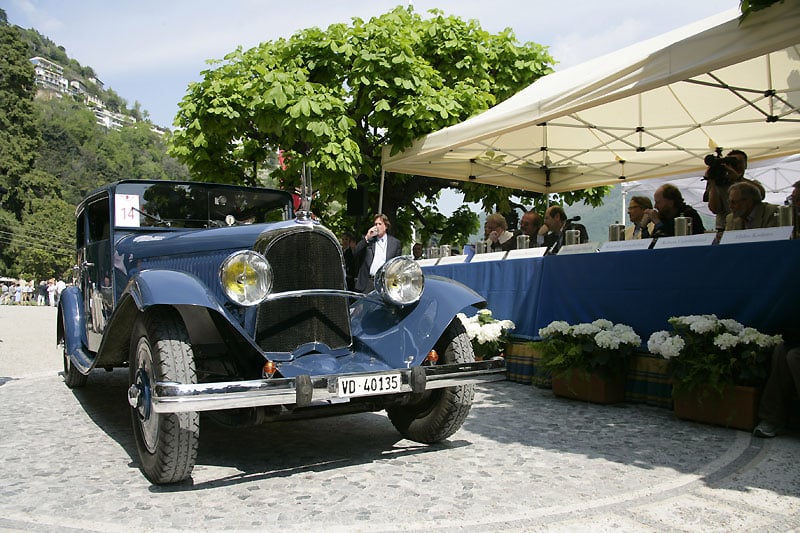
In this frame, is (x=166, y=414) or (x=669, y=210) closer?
(x=166, y=414)

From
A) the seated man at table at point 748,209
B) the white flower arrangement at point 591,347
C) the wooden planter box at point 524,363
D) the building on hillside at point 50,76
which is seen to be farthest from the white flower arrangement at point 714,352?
the building on hillside at point 50,76

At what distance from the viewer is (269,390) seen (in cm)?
315

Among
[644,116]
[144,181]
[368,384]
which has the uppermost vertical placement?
[644,116]

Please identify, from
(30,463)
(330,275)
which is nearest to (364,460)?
(330,275)

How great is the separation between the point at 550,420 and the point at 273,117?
20.7 ft

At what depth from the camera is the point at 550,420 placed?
4.85 meters

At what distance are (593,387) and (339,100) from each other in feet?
20.1

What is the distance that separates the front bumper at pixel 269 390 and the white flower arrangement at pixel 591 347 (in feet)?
6.45

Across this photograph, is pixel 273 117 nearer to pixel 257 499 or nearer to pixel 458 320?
pixel 458 320

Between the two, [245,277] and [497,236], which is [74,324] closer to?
[245,277]

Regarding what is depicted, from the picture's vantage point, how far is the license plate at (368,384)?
3.35 meters

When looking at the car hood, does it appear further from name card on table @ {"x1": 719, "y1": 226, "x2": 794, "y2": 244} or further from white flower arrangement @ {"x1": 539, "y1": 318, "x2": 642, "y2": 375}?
name card on table @ {"x1": 719, "y1": 226, "x2": 794, "y2": 244}

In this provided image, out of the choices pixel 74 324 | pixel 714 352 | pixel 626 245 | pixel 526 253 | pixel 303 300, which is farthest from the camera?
pixel 526 253

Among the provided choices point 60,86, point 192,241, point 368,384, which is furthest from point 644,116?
point 60,86
